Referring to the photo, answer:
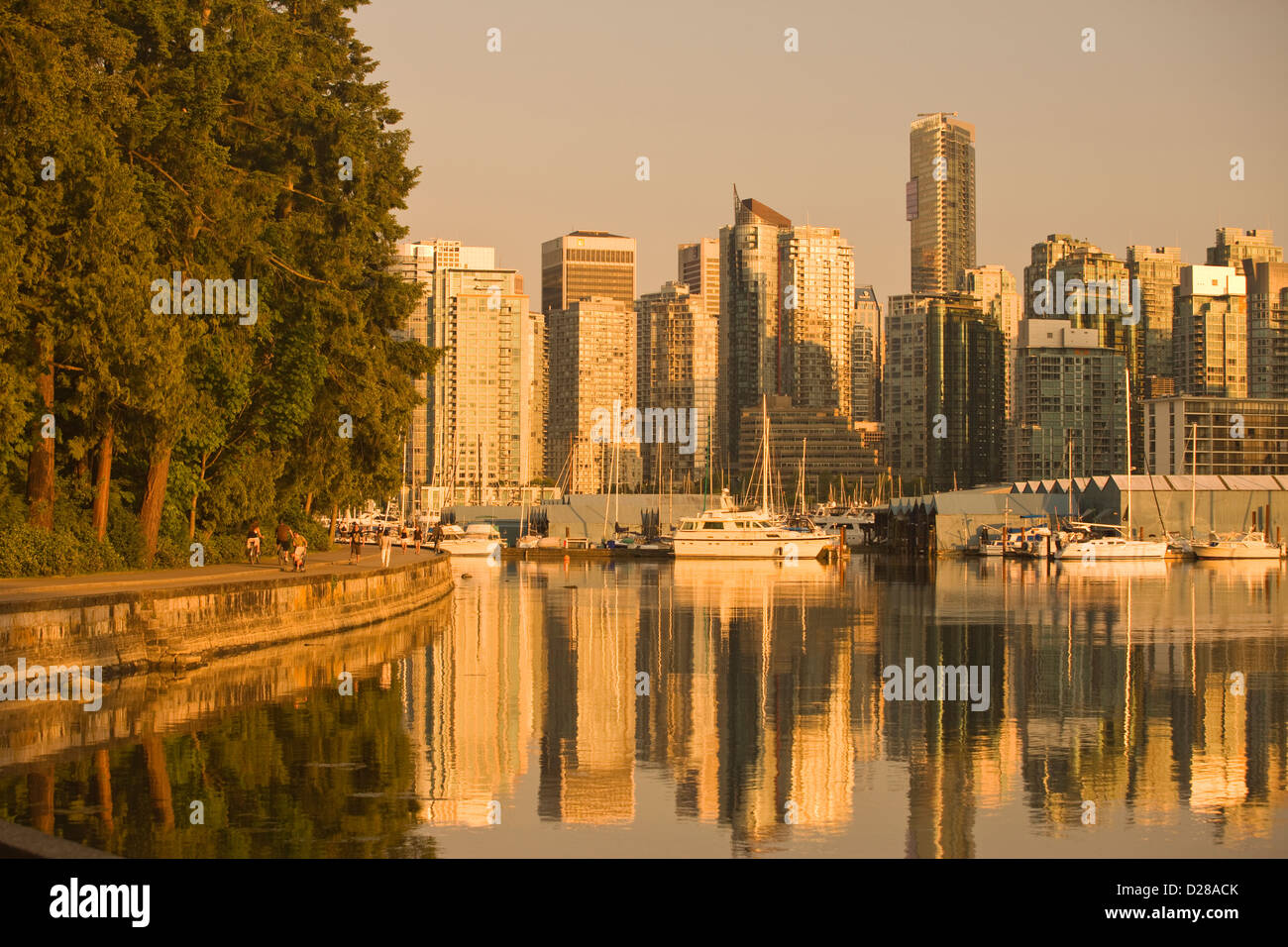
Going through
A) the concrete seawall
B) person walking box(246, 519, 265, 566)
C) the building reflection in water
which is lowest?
the building reflection in water

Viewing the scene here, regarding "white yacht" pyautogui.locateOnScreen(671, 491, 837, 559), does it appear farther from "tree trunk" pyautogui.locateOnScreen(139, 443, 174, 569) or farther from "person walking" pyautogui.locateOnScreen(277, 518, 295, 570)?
"tree trunk" pyautogui.locateOnScreen(139, 443, 174, 569)

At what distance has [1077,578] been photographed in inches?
3174

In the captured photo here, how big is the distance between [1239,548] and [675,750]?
318 ft

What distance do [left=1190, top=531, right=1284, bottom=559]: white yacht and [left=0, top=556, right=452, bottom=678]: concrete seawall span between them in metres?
80.9

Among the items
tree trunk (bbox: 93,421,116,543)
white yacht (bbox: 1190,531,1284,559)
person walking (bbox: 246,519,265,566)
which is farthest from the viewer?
white yacht (bbox: 1190,531,1284,559)

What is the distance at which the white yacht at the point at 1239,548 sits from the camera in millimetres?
108125

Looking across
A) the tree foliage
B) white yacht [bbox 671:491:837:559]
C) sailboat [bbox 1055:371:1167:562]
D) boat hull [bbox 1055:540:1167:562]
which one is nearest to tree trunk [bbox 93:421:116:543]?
the tree foliage

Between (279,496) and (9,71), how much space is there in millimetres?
22363

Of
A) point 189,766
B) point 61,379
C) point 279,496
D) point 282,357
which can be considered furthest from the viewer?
point 279,496

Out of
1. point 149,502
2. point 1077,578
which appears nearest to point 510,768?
point 149,502

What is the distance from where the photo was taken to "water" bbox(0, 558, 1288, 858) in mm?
16219

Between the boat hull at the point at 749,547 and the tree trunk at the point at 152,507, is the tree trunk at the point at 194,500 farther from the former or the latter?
the boat hull at the point at 749,547

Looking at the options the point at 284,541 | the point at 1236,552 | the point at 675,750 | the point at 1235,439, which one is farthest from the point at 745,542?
the point at 1235,439
